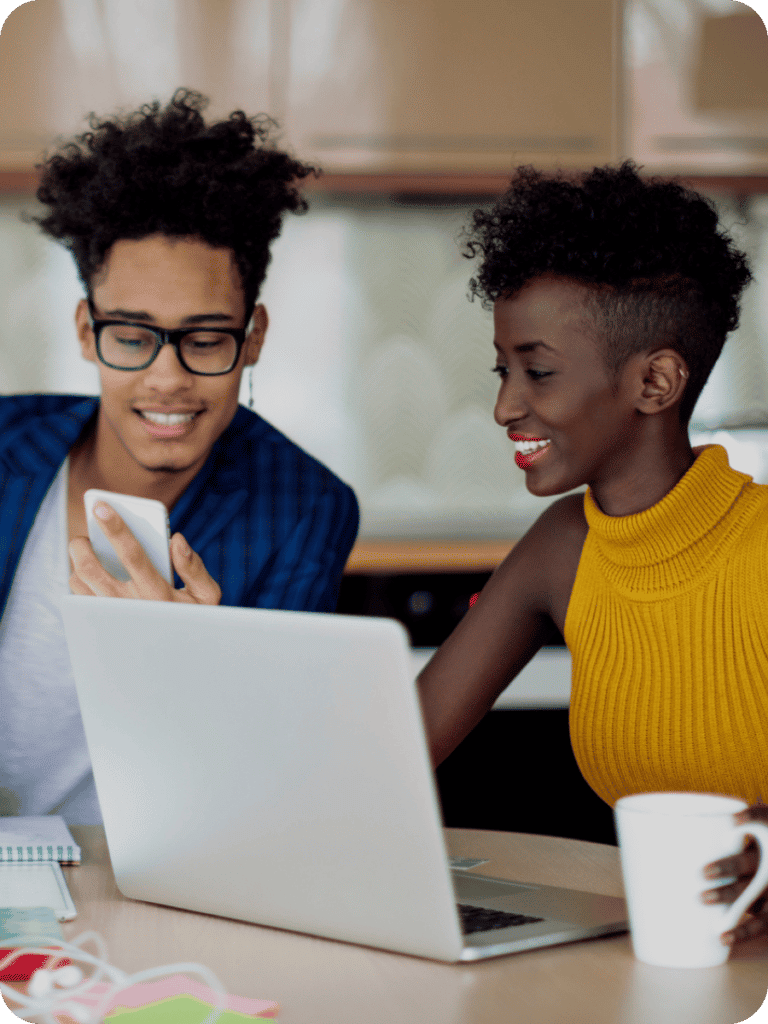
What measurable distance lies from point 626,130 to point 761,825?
2.32 meters

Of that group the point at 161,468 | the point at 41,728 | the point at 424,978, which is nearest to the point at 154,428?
the point at 161,468

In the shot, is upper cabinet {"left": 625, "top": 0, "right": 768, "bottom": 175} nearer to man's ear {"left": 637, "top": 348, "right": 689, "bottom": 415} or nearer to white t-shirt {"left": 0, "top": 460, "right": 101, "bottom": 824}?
man's ear {"left": 637, "top": 348, "right": 689, "bottom": 415}

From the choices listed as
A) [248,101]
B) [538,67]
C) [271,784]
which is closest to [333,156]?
[248,101]

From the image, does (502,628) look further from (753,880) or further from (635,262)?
(753,880)

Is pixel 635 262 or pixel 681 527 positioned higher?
pixel 635 262

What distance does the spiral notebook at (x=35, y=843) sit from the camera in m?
1.07

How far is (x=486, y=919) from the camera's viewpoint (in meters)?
0.90

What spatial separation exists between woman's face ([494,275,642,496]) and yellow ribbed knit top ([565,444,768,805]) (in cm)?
8

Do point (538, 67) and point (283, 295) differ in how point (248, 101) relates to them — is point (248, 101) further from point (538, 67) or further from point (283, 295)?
point (538, 67)

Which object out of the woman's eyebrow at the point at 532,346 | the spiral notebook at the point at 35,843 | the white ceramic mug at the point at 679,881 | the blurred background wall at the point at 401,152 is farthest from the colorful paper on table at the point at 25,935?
the blurred background wall at the point at 401,152

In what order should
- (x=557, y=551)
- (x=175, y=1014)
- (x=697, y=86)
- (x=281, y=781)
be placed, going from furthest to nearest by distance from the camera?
(x=697, y=86)
(x=557, y=551)
(x=281, y=781)
(x=175, y=1014)

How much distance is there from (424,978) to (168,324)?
928 millimetres

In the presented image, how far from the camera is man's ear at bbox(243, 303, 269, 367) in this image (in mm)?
1603

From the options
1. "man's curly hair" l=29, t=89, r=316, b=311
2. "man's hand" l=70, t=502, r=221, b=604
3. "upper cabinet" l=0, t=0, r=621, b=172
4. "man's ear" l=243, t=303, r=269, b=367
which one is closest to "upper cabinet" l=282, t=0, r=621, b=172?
"upper cabinet" l=0, t=0, r=621, b=172
